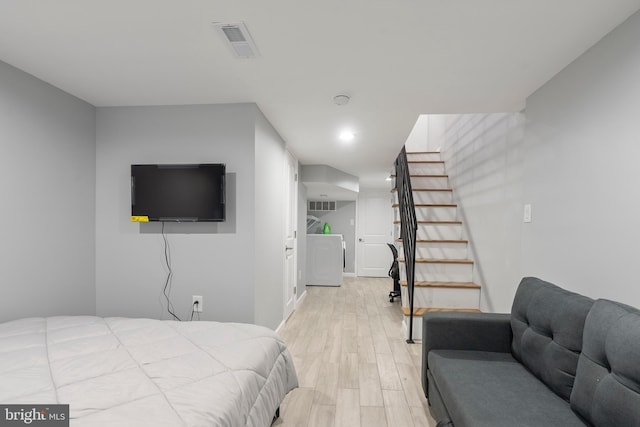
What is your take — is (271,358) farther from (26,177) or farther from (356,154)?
(356,154)

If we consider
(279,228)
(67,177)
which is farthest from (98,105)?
(279,228)

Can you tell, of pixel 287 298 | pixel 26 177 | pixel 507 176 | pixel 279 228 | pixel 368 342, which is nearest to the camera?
pixel 26 177

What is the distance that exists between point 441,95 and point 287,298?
2.90 m

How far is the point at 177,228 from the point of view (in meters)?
2.73

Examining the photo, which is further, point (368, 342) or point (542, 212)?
point (368, 342)

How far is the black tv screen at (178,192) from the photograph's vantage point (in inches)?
102

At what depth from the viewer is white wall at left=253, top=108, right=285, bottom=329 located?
9.04 feet

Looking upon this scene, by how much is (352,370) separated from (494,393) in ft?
4.53

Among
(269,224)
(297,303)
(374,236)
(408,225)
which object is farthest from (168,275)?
(374,236)

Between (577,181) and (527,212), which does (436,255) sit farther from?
(577,181)

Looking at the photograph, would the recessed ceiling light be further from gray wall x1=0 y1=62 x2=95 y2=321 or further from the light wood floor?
gray wall x1=0 y1=62 x2=95 y2=321

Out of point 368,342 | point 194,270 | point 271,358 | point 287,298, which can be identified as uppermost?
point 194,270

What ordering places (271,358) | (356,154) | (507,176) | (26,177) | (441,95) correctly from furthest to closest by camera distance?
1. (356,154)
2. (507,176)
3. (441,95)
4. (26,177)
5. (271,358)

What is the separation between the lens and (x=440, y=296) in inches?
132
